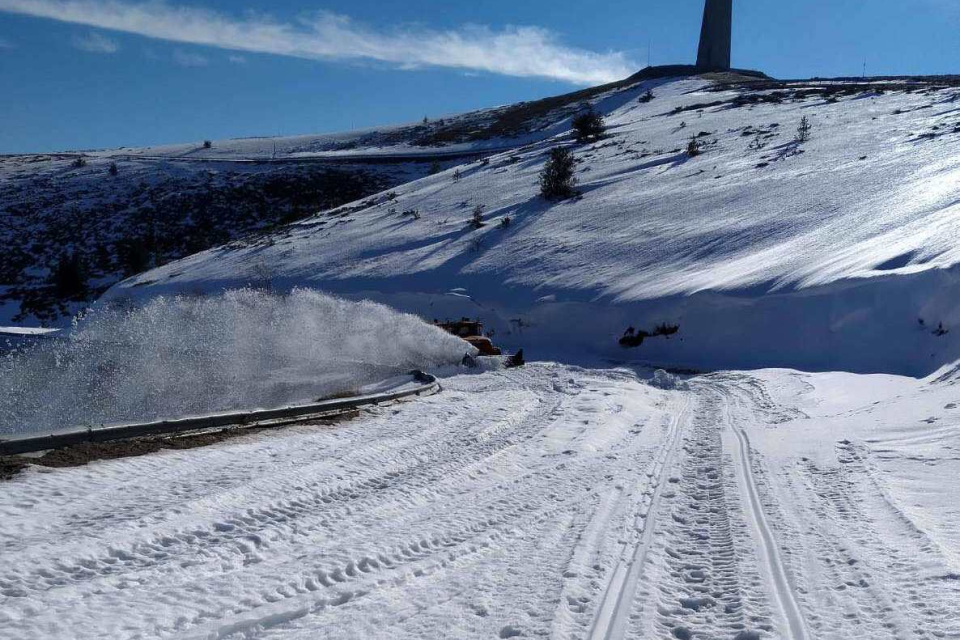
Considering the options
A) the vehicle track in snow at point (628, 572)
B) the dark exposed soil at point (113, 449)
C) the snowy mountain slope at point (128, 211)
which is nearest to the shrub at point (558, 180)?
the snowy mountain slope at point (128, 211)

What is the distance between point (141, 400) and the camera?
13.9 m

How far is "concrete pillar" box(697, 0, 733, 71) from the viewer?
3172 inches

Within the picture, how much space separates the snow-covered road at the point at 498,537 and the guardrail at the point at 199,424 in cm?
78

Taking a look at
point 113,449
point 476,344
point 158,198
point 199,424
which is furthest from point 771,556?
point 158,198

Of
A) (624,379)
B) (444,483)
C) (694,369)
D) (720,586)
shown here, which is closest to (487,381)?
(624,379)

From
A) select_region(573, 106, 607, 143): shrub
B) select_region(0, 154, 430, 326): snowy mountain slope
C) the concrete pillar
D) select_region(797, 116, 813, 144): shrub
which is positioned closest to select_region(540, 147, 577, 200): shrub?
select_region(797, 116, 813, 144): shrub

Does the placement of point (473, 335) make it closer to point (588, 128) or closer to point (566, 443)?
point (566, 443)

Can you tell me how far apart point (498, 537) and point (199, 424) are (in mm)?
5112

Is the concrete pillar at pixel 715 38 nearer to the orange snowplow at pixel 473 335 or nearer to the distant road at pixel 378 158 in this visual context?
the distant road at pixel 378 158

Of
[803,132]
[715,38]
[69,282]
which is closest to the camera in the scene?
[803,132]

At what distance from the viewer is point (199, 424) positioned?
368 inches

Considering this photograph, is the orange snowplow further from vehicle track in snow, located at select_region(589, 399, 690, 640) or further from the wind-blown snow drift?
vehicle track in snow, located at select_region(589, 399, 690, 640)

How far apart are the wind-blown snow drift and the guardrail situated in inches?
62.1

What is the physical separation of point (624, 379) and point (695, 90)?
196ft
